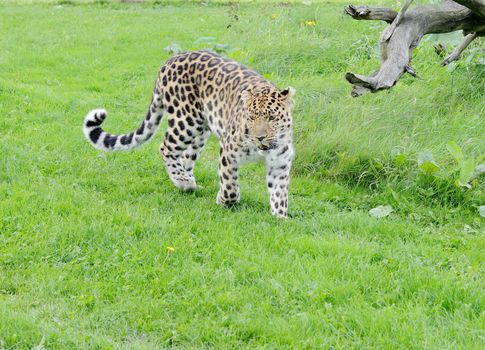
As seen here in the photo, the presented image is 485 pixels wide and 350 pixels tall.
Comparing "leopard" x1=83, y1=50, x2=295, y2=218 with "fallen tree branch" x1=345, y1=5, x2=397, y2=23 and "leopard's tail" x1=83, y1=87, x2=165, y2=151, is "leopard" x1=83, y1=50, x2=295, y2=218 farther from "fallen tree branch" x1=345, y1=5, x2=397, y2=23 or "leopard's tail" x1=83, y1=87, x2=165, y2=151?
"fallen tree branch" x1=345, y1=5, x2=397, y2=23

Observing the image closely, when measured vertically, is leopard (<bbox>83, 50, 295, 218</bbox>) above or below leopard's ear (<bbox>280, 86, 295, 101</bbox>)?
below

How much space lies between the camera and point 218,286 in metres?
5.90

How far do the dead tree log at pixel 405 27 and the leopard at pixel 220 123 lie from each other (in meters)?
1.25

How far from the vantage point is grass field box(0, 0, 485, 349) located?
5.33m

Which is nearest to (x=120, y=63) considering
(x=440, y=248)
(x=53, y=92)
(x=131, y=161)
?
(x=53, y=92)

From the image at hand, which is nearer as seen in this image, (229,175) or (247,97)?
(247,97)

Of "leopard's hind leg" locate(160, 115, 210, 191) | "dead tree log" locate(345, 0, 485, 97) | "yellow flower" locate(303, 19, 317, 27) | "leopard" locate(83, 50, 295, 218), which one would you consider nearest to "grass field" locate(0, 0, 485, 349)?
"leopard's hind leg" locate(160, 115, 210, 191)

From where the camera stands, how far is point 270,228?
719 cm

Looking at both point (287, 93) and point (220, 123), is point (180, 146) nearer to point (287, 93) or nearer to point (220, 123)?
point (220, 123)

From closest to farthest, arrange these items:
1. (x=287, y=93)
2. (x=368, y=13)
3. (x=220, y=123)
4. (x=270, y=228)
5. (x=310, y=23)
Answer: (x=368, y=13)
(x=270, y=228)
(x=287, y=93)
(x=220, y=123)
(x=310, y=23)

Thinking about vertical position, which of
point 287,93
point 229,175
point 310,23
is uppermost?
point 287,93

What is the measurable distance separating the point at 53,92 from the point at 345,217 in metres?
7.33

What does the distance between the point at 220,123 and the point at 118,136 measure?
143 centimetres

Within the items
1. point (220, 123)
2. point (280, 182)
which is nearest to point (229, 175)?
point (280, 182)
